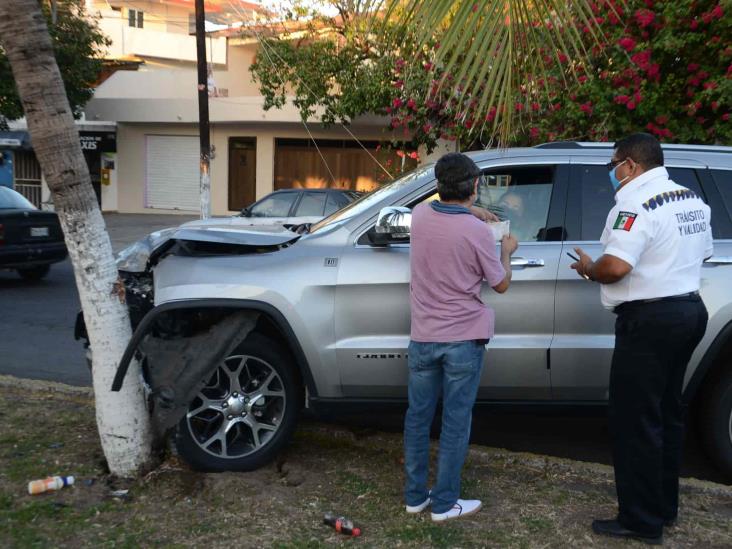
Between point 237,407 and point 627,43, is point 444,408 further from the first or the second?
point 627,43

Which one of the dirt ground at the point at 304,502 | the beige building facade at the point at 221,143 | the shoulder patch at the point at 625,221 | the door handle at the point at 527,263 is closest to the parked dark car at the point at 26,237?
the dirt ground at the point at 304,502

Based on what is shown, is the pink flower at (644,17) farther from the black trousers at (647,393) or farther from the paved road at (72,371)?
the black trousers at (647,393)

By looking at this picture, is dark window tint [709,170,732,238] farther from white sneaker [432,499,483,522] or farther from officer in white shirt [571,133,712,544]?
white sneaker [432,499,483,522]

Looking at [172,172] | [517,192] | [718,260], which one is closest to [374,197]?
[517,192]

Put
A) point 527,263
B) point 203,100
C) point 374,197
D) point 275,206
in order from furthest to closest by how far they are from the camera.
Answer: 1. point 203,100
2. point 275,206
3. point 374,197
4. point 527,263

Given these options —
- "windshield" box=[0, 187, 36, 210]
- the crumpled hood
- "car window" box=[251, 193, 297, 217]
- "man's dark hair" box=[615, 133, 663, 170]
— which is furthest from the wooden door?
"man's dark hair" box=[615, 133, 663, 170]

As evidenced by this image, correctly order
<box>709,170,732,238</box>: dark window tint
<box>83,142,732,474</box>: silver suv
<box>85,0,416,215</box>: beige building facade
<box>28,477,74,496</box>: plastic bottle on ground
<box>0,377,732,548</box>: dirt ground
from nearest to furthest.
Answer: <box>0,377,732,548</box>: dirt ground → <box>28,477,74,496</box>: plastic bottle on ground → <box>83,142,732,474</box>: silver suv → <box>709,170,732,238</box>: dark window tint → <box>85,0,416,215</box>: beige building facade

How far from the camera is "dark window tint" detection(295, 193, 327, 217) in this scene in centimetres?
1364

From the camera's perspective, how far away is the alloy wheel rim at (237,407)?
4.39m

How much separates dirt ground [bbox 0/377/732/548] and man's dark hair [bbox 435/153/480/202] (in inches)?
64.0

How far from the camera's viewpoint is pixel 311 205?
1376 cm

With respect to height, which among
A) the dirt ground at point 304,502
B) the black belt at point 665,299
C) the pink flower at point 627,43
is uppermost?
the pink flower at point 627,43

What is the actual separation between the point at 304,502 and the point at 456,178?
1.85m

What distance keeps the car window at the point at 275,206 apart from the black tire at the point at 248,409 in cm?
947
